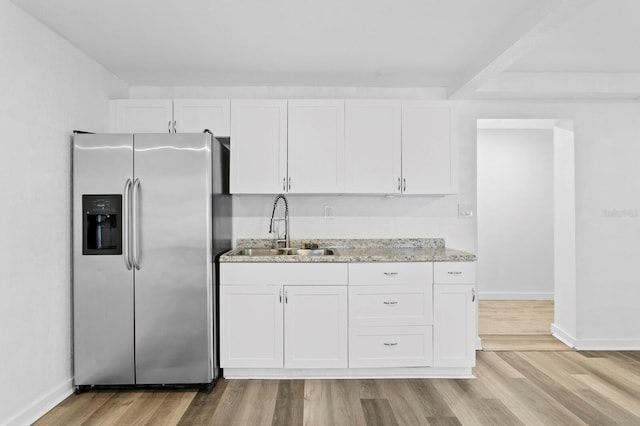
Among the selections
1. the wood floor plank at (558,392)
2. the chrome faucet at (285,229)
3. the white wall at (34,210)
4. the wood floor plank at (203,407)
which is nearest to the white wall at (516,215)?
the wood floor plank at (558,392)

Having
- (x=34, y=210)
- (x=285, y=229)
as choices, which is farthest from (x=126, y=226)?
(x=285, y=229)

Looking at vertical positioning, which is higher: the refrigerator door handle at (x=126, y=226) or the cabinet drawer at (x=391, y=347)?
the refrigerator door handle at (x=126, y=226)

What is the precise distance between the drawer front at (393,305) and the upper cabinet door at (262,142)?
1117mm

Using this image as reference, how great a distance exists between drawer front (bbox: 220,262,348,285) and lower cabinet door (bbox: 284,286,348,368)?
6 centimetres

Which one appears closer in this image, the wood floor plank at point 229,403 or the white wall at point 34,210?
the white wall at point 34,210

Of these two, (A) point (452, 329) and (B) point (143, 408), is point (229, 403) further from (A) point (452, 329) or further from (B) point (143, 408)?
(A) point (452, 329)

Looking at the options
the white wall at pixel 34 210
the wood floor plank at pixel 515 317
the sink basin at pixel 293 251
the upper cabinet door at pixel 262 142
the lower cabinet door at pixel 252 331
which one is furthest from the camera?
the wood floor plank at pixel 515 317

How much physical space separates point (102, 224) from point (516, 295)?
17.1 feet

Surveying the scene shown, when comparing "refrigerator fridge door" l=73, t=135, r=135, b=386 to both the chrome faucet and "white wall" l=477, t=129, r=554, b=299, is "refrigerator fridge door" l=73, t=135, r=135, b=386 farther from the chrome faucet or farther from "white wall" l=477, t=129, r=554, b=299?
"white wall" l=477, t=129, r=554, b=299

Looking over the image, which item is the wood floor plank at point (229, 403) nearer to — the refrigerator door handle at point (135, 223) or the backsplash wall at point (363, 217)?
the refrigerator door handle at point (135, 223)

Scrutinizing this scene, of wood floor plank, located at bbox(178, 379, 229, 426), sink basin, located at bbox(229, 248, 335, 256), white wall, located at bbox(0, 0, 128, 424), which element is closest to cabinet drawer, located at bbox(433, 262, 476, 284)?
sink basin, located at bbox(229, 248, 335, 256)

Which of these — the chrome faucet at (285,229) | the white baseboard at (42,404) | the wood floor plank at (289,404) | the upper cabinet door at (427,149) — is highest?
A: the upper cabinet door at (427,149)

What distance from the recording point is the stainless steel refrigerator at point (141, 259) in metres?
2.87

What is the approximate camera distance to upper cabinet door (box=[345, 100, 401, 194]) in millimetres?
3482
